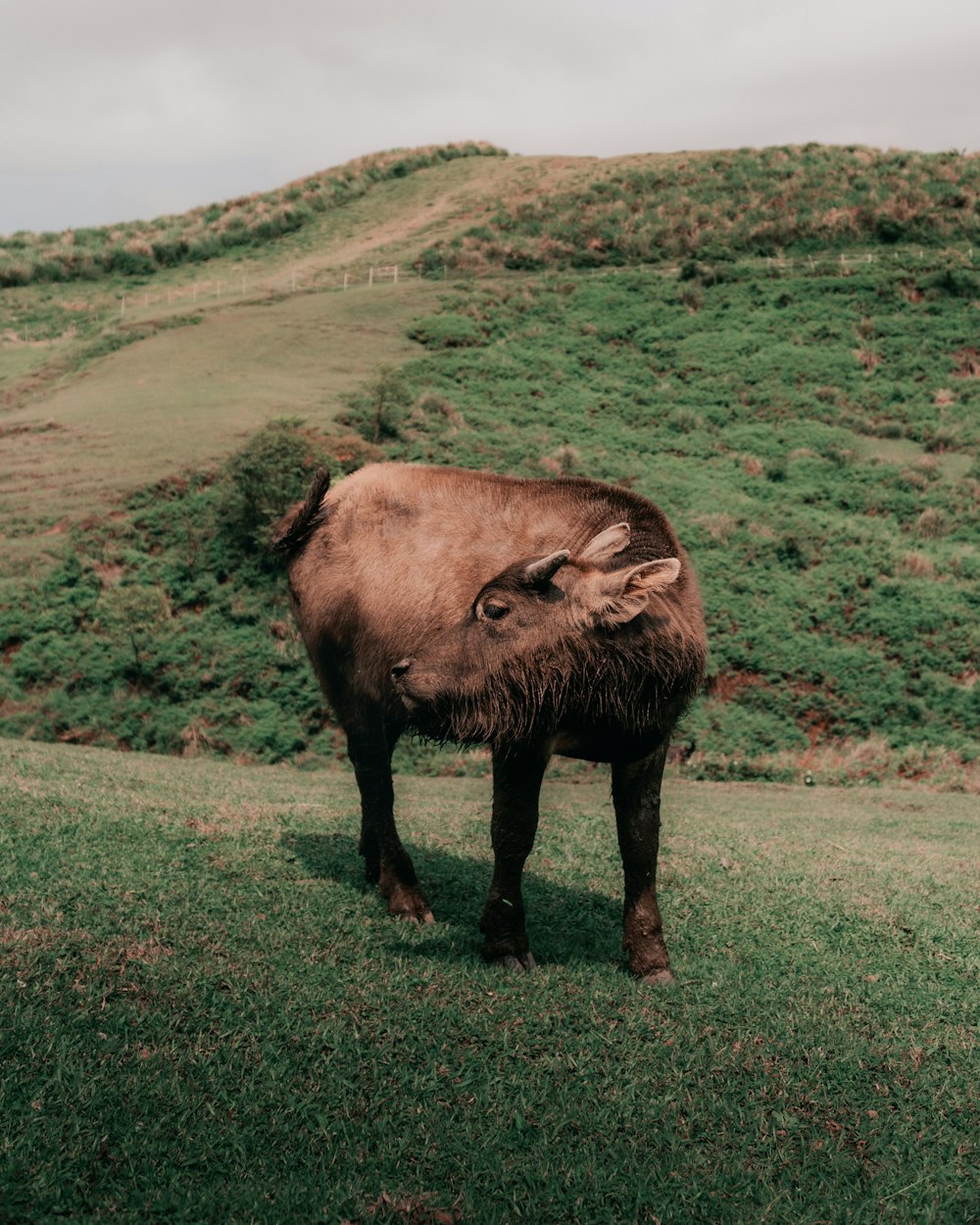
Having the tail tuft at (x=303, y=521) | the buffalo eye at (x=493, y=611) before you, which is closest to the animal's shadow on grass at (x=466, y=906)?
the buffalo eye at (x=493, y=611)

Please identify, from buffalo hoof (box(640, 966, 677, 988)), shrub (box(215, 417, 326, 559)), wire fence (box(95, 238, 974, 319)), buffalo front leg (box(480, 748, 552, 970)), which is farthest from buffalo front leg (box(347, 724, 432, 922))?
wire fence (box(95, 238, 974, 319))

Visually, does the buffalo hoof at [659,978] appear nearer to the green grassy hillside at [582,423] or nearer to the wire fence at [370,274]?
the green grassy hillside at [582,423]

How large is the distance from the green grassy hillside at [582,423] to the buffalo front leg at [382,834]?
41.3ft

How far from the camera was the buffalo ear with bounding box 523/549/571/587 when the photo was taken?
5848 mm

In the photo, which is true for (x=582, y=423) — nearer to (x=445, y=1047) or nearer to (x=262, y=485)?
(x=262, y=485)

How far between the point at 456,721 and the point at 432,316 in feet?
130

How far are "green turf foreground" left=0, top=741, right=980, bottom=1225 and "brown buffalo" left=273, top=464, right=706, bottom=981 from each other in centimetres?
70

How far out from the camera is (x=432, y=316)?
43281 mm

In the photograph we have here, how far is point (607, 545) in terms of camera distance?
6.29 metres

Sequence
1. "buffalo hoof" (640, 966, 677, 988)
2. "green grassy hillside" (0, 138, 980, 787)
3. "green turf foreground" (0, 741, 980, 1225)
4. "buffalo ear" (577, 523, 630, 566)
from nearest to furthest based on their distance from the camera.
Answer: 1. "green turf foreground" (0, 741, 980, 1225)
2. "buffalo ear" (577, 523, 630, 566)
3. "buffalo hoof" (640, 966, 677, 988)
4. "green grassy hillside" (0, 138, 980, 787)

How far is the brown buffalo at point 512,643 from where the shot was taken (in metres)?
6.00

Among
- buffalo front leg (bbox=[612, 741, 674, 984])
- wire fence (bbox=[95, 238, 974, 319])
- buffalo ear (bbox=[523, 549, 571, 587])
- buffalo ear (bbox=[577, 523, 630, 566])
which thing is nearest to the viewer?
buffalo ear (bbox=[523, 549, 571, 587])

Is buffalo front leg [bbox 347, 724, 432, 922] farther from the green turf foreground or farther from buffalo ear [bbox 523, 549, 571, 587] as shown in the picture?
buffalo ear [bbox 523, 549, 571, 587]

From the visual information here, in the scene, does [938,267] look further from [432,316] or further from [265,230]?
[265,230]
